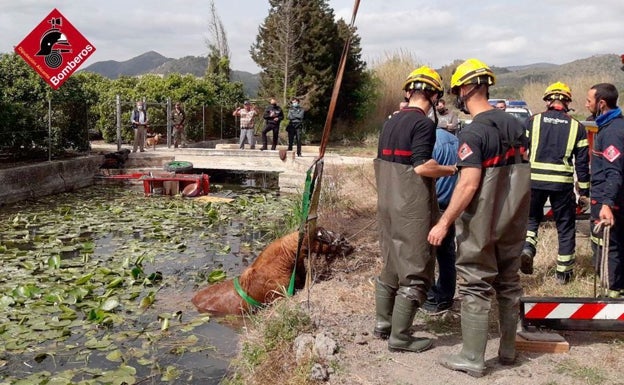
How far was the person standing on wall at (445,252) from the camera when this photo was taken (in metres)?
4.73

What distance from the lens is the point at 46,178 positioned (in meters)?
13.1

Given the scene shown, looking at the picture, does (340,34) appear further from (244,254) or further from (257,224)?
(244,254)

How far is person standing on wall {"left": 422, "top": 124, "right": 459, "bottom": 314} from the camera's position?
4.73 m

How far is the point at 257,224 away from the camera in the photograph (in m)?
10.3

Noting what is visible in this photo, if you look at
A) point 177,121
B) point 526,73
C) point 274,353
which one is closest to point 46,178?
point 177,121

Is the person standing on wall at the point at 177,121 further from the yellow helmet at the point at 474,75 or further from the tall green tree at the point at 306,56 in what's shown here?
the yellow helmet at the point at 474,75

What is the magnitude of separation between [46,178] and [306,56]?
461 inches

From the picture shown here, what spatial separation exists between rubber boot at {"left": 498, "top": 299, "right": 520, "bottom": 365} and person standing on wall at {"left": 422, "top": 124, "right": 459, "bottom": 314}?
104 cm

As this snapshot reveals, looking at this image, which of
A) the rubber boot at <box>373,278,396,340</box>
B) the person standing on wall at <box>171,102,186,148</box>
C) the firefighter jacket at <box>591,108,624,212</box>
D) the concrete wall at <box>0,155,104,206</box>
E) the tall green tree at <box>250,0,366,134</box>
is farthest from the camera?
the tall green tree at <box>250,0,366,134</box>

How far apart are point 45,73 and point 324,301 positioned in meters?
11.4

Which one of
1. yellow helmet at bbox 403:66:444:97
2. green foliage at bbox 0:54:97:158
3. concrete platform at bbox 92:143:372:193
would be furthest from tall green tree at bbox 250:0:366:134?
yellow helmet at bbox 403:66:444:97

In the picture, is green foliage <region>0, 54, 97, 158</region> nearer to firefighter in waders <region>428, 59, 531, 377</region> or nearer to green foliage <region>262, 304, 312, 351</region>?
green foliage <region>262, 304, 312, 351</region>

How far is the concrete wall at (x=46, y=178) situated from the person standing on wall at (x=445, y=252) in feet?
32.6

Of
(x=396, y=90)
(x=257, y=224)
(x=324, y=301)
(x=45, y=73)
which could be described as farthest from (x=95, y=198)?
(x=396, y=90)
